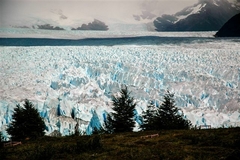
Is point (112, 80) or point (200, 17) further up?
point (200, 17)

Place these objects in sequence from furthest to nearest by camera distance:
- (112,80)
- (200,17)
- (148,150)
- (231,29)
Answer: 1. (200,17)
2. (231,29)
3. (112,80)
4. (148,150)

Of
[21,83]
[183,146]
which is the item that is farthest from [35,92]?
[183,146]

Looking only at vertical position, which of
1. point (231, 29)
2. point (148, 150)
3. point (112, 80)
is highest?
point (231, 29)

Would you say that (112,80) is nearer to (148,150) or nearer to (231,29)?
(148,150)

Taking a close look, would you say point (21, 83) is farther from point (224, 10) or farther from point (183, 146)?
point (224, 10)

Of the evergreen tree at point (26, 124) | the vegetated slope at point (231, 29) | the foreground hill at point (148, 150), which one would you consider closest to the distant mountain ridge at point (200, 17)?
the vegetated slope at point (231, 29)

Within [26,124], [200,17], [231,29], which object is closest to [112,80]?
[26,124]
